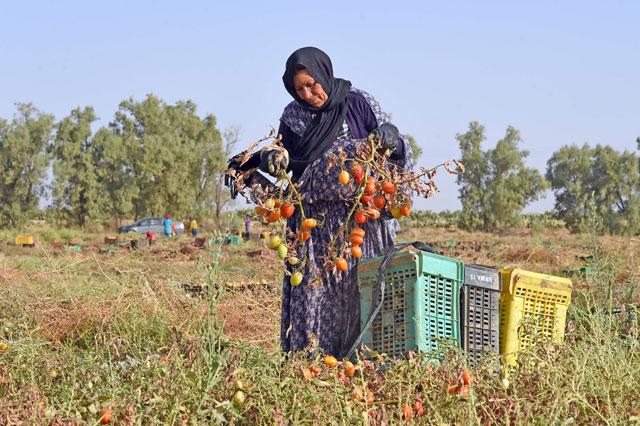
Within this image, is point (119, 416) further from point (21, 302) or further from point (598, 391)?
point (21, 302)

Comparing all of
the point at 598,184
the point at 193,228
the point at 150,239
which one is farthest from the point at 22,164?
the point at 598,184

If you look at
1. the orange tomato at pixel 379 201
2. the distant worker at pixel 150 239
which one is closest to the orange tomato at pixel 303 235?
the orange tomato at pixel 379 201

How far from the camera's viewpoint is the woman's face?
13.0 ft

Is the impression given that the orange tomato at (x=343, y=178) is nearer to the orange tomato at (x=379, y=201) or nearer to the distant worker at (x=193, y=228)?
the orange tomato at (x=379, y=201)

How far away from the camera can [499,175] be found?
119ft

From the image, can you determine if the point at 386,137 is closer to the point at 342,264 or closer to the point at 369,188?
the point at 369,188

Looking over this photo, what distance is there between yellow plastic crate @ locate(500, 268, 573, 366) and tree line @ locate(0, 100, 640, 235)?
29278mm

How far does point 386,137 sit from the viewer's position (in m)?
3.77

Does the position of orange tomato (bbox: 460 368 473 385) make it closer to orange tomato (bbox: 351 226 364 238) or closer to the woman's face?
orange tomato (bbox: 351 226 364 238)

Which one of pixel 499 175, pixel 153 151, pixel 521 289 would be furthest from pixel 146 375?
pixel 499 175

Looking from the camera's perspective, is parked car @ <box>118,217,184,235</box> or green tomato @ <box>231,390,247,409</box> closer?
green tomato @ <box>231,390,247,409</box>

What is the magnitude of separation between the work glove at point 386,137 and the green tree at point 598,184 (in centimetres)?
3082

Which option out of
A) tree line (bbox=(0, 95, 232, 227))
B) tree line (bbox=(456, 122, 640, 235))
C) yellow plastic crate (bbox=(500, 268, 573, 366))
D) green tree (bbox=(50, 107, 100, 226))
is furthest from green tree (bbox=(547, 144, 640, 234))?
yellow plastic crate (bbox=(500, 268, 573, 366))

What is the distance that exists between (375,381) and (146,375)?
2.45 feet
